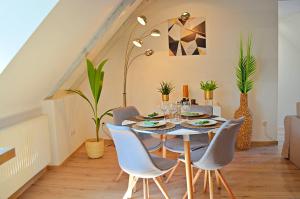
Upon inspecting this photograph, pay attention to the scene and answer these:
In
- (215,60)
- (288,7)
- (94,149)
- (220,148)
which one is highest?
(288,7)

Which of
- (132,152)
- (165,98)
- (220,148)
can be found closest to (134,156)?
(132,152)

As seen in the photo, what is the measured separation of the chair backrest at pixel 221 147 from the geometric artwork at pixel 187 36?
225 centimetres

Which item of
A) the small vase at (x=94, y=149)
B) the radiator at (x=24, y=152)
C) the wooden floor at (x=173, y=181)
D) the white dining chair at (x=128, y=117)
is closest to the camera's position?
the radiator at (x=24, y=152)

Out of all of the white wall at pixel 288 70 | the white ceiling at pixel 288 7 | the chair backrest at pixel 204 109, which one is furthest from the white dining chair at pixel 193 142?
the white wall at pixel 288 70

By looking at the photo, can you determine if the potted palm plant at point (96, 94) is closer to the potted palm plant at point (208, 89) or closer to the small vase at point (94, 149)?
the small vase at point (94, 149)

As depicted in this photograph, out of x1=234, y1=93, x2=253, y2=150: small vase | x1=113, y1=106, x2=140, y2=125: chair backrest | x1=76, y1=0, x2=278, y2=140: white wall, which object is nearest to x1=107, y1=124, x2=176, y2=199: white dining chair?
x1=113, y1=106, x2=140, y2=125: chair backrest

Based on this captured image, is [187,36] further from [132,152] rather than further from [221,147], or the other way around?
[132,152]

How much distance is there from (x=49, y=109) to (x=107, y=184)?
1274mm

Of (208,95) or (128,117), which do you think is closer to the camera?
(128,117)

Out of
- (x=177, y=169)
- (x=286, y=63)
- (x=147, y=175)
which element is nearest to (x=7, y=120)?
(x=147, y=175)

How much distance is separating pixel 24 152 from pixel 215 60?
3.03 meters

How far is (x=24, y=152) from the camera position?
305 cm

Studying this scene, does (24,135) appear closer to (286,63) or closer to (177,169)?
(177,169)

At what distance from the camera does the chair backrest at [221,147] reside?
7.70ft
